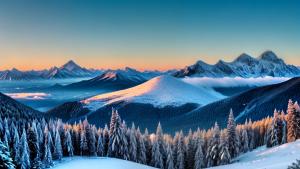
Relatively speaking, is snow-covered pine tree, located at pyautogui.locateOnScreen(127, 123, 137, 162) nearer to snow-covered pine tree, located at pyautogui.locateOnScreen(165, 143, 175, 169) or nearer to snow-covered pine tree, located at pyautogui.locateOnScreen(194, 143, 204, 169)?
snow-covered pine tree, located at pyautogui.locateOnScreen(165, 143, 175, 169)

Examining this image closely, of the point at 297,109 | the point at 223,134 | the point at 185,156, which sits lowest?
the point at 185,156

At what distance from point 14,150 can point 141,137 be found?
42655 mm

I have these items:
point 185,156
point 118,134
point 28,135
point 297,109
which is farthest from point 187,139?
point 28,135

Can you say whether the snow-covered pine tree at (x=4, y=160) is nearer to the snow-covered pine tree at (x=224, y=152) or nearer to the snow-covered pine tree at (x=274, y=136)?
the snow-covered pine tree at (x=224, y=152)

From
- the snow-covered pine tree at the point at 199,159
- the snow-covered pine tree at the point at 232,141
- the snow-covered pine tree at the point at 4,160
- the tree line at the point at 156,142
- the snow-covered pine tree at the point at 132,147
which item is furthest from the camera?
the snow-covered pine tree at the point at 232,141

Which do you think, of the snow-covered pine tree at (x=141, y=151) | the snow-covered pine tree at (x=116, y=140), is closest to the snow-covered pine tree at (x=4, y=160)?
the snow-covered pine tree at (x=116, y=140)

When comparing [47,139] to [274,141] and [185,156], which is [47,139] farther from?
[274,141]

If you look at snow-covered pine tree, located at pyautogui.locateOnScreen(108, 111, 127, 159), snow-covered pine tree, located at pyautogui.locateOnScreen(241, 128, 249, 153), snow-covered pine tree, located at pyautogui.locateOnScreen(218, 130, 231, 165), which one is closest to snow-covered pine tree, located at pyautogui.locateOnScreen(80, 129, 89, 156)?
snow-covered pine tree, located at pyautogui.locateOnScreen(108, 111, 127, 159)

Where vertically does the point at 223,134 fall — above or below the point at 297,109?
below

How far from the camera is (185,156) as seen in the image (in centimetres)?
11512

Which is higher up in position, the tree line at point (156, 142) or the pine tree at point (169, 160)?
the tree line at point (156, 142)

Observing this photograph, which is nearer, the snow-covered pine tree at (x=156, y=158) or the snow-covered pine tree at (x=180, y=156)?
the snow-covered pine tree at (x=156, y=158)

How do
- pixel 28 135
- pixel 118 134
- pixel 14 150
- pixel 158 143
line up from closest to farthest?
pixel 14 150, pixel 28 135, pixel 118 134, pixel 158 143

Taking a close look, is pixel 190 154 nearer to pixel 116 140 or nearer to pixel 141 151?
pixel 141 151
